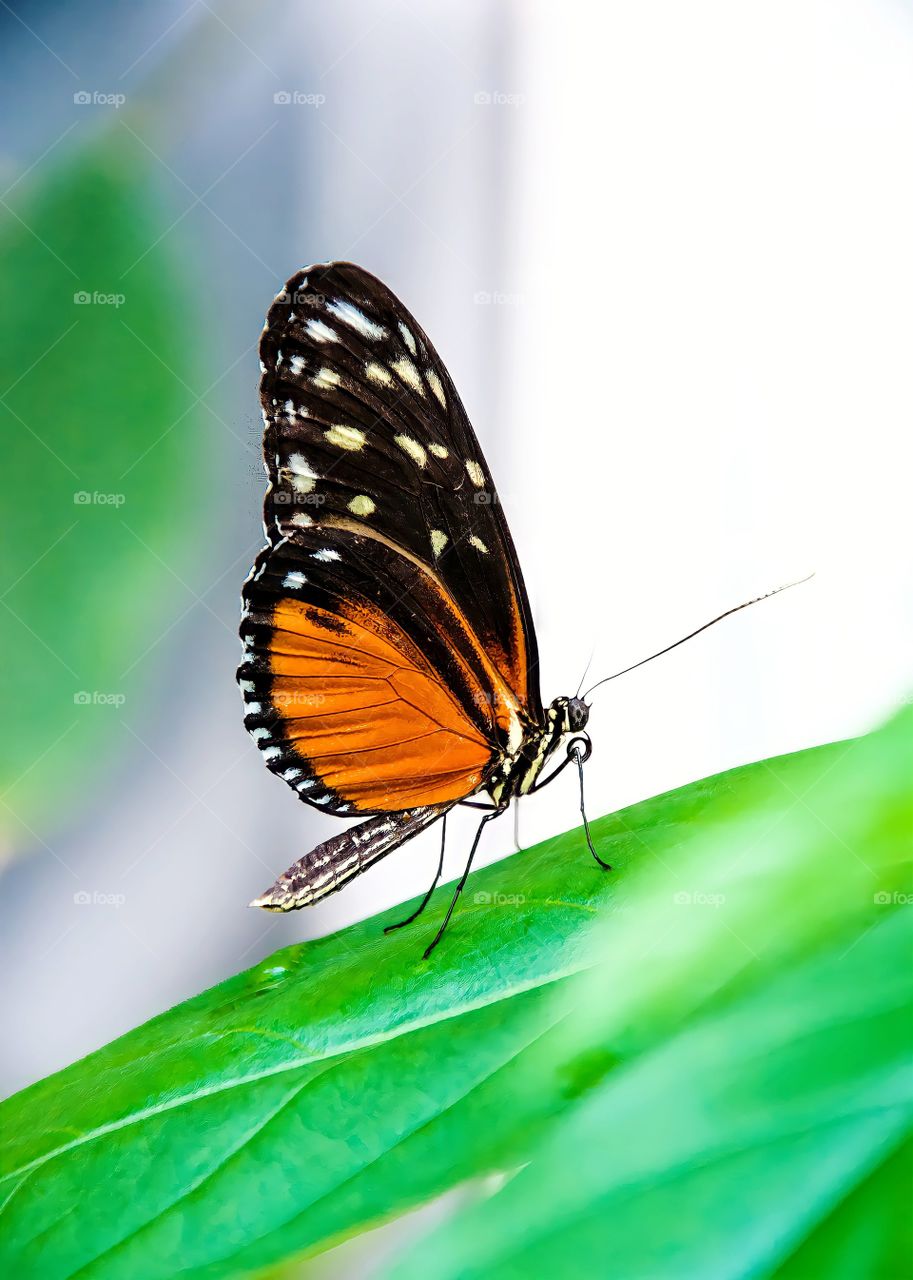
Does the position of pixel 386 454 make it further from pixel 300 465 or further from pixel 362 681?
pixel 362 681

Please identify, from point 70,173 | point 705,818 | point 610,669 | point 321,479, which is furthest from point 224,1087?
point 70,173

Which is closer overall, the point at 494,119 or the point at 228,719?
the point at 494,119

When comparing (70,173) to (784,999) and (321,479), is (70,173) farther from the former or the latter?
(784,999)

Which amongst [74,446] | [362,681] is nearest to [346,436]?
[362,681]

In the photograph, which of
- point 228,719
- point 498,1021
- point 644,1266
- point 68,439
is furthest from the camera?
point 228,719

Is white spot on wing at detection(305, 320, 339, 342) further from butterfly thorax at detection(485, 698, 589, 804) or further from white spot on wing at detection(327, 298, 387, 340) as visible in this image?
butterfly thorax at detection(485, 698, 589, 804)

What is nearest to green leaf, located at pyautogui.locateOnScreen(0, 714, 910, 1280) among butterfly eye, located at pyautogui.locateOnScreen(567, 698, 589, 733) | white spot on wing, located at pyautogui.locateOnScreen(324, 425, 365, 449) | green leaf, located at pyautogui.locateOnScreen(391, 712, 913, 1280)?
green leaf, located at pyautogui.locateOnScreen(391, 712, 913, 1280)

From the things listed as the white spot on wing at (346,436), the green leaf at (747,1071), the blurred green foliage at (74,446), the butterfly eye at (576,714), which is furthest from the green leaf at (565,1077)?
the blurred green foliage at (74,446)

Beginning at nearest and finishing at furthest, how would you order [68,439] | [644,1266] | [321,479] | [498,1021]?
[644,1266] < [498,1021] < [321,479] < [68,439]
